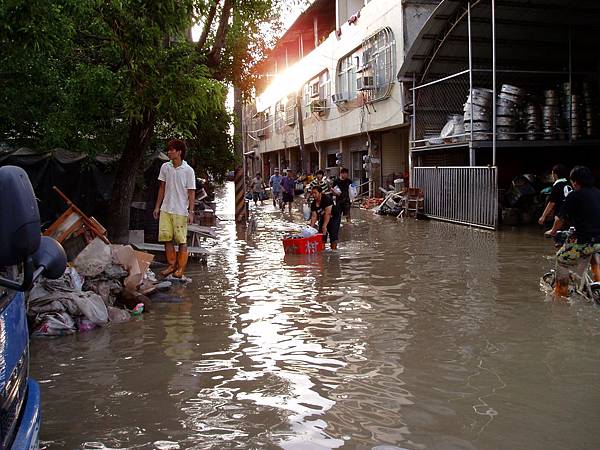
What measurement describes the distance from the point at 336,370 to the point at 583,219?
3978 millimetres

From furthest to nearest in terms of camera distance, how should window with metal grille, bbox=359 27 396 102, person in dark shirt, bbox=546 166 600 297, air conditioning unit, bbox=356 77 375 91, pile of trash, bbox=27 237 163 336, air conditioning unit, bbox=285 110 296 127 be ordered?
air conditioning unit, bbox=285 110 296 127 < air conditioning unit, bbox=356 77 375 91 < window with metal grille, bbox=359 27 396 102 < person in dark shirt, bbox=546 166 600 297 < pile of trash, bbox=27 237 163 336

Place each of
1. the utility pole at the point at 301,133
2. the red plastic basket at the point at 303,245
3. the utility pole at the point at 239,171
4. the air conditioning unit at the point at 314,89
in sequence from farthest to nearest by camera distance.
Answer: the utility pole at the point at 301,133
the air conditioning unit at the point at 314,89
the utility pole at the point at 239,171
the red plastic basket at the point at 303,245

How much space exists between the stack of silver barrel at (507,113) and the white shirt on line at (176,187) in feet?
35.2

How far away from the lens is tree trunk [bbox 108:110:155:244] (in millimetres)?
10672

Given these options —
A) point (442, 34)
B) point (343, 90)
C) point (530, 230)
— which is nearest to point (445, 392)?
point (530, 230)

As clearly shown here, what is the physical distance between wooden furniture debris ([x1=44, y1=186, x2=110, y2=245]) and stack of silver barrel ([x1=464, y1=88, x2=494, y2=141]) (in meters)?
11.4

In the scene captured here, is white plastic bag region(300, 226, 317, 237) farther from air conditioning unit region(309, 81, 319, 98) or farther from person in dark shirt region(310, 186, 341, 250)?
air conditioning unit region(309, 81, 319, 98)

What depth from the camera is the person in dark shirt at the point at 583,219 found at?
7.41 m

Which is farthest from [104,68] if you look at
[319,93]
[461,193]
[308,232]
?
[319,93]

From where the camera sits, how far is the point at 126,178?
10938mm

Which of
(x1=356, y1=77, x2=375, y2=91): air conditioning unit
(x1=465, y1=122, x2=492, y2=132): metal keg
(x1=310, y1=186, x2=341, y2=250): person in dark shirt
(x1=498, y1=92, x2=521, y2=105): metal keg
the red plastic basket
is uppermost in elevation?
(x1=356, y1=77, x2=375, y2=91): air conditioning unit

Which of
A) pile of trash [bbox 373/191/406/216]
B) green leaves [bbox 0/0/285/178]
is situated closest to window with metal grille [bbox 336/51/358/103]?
pile of trash [bbox 373/191/406/216]

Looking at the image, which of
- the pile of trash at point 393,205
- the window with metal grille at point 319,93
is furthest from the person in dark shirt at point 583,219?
the window with metal grille at point 319,93

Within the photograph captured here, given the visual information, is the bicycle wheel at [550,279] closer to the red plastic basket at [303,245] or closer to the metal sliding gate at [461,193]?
the red plastic basket at [303,245]
